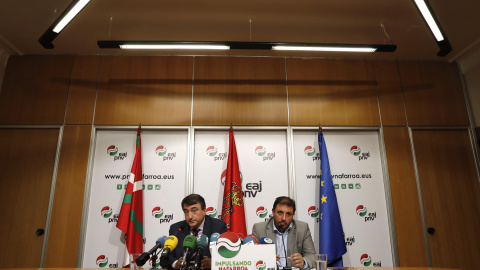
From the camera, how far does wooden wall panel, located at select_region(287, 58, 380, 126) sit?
13.4 ft

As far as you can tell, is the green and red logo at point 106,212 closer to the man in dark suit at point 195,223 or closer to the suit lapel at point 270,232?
the man in dark suit at point 195,223

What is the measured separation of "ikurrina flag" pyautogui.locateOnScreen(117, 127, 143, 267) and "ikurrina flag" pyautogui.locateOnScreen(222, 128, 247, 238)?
953 mm

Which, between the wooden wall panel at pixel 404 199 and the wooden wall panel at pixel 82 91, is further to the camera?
the wooden wall panel at pixel 82 91

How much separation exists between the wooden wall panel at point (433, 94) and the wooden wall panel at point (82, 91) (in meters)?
4.06

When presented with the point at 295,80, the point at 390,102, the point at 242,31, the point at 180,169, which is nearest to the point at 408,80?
the point at 390,102

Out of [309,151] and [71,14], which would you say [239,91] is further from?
[71,14]

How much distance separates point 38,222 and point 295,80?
11.6 ft

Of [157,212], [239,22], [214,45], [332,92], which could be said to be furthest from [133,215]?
[332,92]

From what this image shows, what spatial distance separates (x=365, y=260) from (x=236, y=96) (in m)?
2.49

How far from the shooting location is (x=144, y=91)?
407 cm

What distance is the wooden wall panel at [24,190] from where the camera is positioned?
352 cm

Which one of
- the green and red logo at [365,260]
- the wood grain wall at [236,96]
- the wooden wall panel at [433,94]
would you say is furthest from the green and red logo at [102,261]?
the wooden wall panel at [433,94]

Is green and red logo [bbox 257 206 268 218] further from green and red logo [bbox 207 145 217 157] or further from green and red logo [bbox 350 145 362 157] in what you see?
green and red logo [bbox 350 145 362 157]

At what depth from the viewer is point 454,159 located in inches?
159
